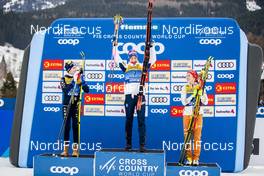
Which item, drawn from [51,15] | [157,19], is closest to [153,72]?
[157,19]

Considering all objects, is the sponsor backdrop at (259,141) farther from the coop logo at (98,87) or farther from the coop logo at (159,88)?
the coop logo at (98,87)

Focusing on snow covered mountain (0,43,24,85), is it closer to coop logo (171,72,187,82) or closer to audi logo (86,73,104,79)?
audi logo (86,73,104,79)

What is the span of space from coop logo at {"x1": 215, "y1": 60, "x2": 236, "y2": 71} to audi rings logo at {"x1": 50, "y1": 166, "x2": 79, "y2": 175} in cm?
285

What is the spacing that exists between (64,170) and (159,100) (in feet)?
6.79

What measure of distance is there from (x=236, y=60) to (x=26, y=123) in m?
3.58

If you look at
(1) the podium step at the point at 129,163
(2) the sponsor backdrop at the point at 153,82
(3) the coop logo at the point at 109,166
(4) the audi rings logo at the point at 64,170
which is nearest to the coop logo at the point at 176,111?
(2) the sponsor backdrop at the point at 153,82

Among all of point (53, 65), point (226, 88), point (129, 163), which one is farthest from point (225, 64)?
point (53, 65)

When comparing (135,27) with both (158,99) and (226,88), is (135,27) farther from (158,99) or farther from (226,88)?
(226,88)

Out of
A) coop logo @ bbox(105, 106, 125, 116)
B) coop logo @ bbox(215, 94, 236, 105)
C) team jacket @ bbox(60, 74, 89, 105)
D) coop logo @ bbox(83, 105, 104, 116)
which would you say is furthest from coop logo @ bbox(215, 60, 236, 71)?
team jacket @ bbox(60, 74, 89, 105)

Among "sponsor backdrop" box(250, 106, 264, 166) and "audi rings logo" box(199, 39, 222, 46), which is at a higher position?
"audi rings logo" box(199, 39, 222, 46)

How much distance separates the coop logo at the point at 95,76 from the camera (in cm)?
763

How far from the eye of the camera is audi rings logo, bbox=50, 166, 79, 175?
6214 millimetres

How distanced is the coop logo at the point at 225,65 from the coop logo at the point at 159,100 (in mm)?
945

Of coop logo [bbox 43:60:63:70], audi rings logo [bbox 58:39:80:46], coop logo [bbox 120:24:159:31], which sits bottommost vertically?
coop logo [bbox 43:60:63:70]
